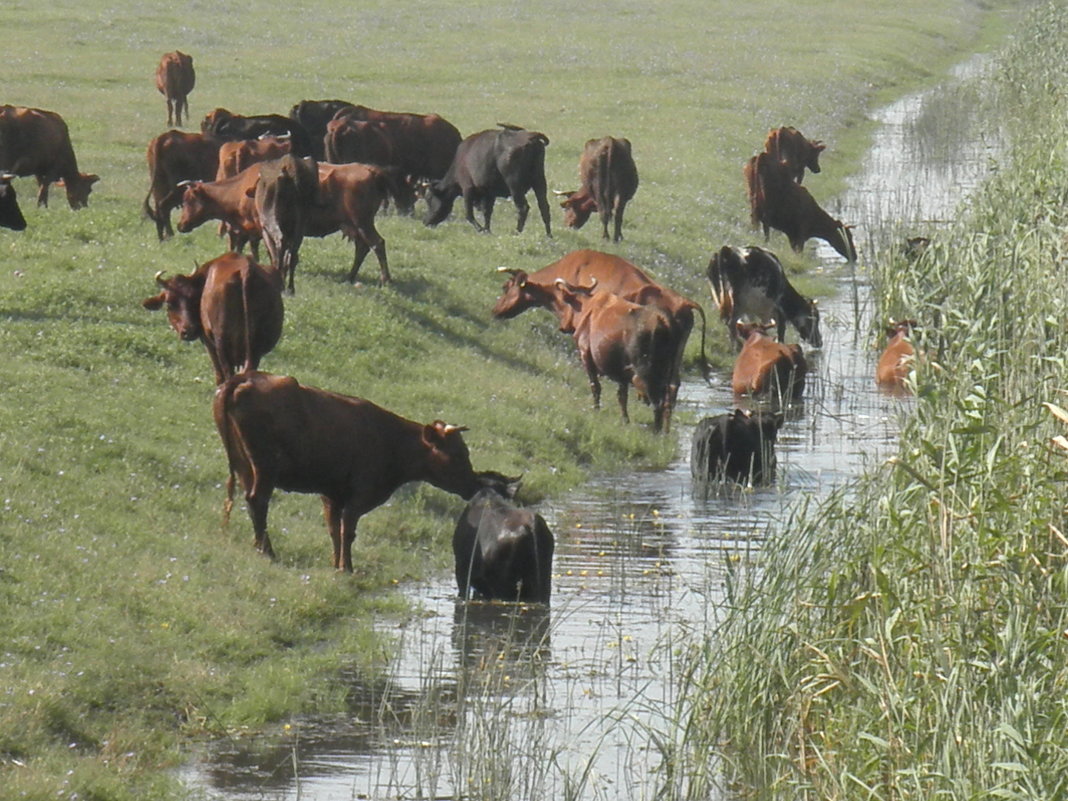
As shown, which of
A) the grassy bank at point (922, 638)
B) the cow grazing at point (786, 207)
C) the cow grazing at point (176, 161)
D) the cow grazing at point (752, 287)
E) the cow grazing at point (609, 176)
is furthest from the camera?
the cow grazing at point (786, 207)

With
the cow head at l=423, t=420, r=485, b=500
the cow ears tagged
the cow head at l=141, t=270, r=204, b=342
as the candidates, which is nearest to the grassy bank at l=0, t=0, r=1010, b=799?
the cow head at l=423, t=420, r=485, b=500

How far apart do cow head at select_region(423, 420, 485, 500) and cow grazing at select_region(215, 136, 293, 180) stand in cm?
825

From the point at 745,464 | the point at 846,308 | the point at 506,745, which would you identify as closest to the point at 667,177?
the point at 846,308

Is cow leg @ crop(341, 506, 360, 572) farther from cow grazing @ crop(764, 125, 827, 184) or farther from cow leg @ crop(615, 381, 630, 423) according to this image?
cow grazing @ crop(764, 125, 827, 184)

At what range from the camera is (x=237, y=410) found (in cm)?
1037

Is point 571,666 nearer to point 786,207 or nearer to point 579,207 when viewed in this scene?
point 579,207

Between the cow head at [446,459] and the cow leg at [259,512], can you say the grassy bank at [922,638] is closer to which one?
the cow head at [446,459]

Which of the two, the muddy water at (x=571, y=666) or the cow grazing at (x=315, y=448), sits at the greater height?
the cow grazing at (x=315, y=448)

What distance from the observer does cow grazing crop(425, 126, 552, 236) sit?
21.4 meters

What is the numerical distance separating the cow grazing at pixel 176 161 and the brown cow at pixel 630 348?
5990 mm

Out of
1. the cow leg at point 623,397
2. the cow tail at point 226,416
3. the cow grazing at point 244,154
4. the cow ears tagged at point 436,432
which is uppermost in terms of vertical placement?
the cow grazing at point 244,154

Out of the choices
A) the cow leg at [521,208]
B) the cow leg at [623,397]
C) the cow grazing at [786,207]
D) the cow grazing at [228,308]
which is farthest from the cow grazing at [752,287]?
the cow grazing at [228,308]

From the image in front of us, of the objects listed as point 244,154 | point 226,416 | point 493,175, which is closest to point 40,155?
point 244,154

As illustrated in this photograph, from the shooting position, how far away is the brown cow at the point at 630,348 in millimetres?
14438
